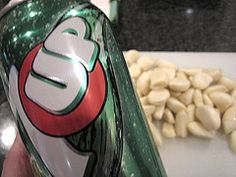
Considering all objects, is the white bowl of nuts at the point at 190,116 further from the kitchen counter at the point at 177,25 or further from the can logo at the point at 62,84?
the can logo at the point at 62,84

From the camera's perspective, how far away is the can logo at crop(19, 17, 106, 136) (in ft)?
1.28

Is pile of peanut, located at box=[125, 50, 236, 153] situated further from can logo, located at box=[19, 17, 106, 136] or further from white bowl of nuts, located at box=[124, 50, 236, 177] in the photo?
can logo, located at box=[19, 17, 106, 136]

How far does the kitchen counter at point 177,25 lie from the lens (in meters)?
1.01

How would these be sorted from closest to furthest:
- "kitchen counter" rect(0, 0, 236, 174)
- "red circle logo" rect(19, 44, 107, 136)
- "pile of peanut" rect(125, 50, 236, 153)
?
"red circle logo" rect(19, 44, 107, 136)
"pile of peanut" rect(125, 50, 236, 153)
"kitchen counter" rect(0, 0, 236, 174)

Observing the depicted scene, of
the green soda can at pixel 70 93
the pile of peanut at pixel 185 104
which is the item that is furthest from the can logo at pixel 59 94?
the pile of peanut at pixel 185 104

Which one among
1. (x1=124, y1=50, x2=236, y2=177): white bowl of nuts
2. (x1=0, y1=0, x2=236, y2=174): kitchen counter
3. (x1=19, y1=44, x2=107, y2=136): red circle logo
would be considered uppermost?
(x1=0, y1=0, x2=236, y2=174): kitchen counter

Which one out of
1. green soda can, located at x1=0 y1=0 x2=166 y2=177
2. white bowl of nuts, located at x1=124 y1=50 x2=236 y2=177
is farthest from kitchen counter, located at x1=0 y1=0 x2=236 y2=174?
green soda can, located at x1=0 y1=0 x2=166 y2=177

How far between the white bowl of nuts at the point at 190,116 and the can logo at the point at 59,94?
393mm

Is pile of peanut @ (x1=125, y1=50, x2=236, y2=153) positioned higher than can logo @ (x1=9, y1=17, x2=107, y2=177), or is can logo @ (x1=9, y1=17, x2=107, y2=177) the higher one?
can logo @ (x1=9, y1=17, x2=107, y2=177)

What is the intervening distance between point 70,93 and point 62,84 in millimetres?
11

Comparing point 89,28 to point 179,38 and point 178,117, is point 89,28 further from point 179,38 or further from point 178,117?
point 179,38

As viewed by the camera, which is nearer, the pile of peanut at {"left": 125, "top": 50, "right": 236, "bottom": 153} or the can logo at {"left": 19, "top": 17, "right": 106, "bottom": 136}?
the can logo at {"left": 19, "top": 17, "right": 106, "bottom": 136}

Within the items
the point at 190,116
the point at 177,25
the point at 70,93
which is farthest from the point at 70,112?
the point at 177,25

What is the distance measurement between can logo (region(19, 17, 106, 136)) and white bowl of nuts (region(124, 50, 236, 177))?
1.29 ft
